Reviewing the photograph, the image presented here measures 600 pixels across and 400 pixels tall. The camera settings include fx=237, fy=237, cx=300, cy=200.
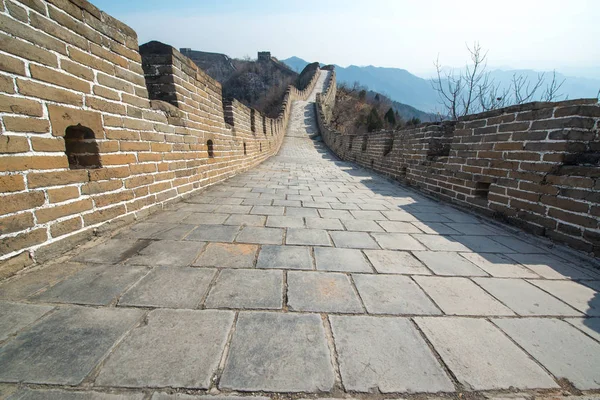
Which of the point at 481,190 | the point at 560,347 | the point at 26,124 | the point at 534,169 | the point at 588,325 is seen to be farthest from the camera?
the point at 481,190

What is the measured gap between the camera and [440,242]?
2244 mm

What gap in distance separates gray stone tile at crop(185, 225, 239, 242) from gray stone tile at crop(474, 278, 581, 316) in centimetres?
195

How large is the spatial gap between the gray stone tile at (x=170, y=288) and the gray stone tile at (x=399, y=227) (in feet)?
5.99

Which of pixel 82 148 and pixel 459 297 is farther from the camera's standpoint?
pixel 82 148

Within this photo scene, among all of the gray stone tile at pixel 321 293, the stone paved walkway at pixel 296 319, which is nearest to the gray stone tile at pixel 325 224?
the stone paved walkway at pixel 296 319

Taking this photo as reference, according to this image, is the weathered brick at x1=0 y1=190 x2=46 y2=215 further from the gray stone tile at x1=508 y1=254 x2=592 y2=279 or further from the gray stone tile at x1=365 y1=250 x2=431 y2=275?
the gray stone tile at x1=508 y1=254 x2=592 y2=279

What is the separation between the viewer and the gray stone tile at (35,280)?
128 cm

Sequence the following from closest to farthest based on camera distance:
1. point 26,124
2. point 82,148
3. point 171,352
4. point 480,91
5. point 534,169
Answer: point 171,352
point 26,124
point 82,148
point 534,169
point 480,91

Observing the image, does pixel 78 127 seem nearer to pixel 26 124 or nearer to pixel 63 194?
pixel 26 124

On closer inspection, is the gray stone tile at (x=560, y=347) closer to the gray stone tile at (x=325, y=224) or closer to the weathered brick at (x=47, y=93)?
the gray stone tile at (x=325, y=224)

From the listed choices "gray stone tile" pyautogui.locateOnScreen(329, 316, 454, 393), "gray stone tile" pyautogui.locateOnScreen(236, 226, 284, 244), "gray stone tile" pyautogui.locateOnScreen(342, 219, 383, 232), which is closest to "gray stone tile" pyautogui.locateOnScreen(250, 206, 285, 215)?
"gray stone tile" pyautogui.locateOnScreen(236, 226, 284, 244)

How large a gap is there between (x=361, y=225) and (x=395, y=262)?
2.66ft

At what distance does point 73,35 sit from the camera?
1779 mm

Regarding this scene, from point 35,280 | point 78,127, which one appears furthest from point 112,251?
point 78,127
